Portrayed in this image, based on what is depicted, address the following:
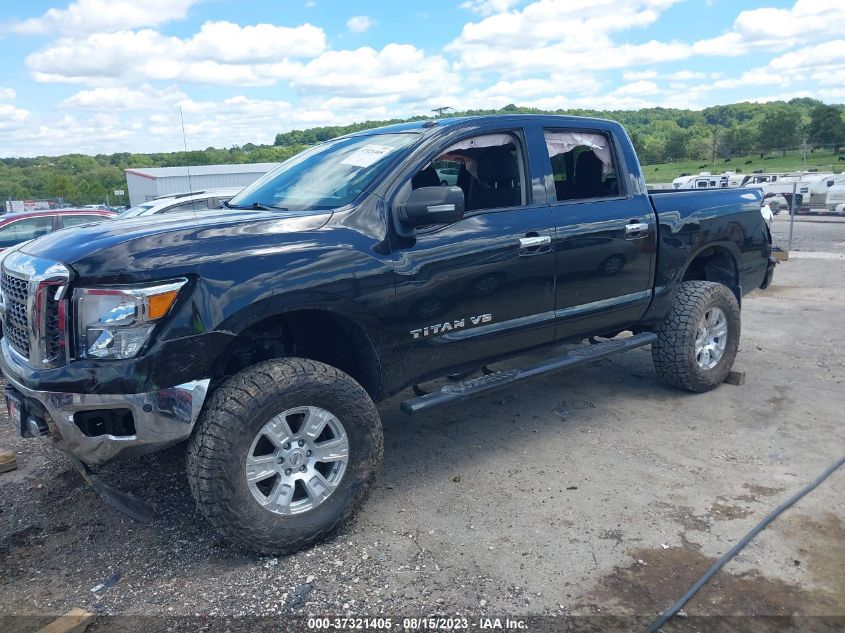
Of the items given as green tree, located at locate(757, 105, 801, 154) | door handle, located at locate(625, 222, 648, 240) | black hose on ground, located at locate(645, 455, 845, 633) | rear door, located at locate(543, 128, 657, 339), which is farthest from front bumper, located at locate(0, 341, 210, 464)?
green tree, located at locate(757, 105, 801, 154)

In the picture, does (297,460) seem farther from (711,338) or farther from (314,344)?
(711,338)

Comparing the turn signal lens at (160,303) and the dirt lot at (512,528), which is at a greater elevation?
the turn signal lens at (160,303)

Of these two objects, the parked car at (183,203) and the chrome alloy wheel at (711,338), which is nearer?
the chrome alloy wheel at (711,338)

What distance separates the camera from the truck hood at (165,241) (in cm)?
297

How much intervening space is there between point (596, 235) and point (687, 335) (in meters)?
1.32

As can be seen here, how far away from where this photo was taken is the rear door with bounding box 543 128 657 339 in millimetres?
4469

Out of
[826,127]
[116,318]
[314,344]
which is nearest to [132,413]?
[116,318]

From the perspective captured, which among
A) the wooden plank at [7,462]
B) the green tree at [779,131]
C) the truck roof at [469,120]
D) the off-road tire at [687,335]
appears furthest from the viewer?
the green tree at [779,131]

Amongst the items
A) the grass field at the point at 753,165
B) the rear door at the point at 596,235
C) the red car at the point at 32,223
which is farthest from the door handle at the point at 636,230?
the grass field at the point at 753,165

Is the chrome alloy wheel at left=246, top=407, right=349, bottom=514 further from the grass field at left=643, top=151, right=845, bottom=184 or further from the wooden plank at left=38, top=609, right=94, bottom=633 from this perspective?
the grass field at left=643, top=151, right=845, bottom=184

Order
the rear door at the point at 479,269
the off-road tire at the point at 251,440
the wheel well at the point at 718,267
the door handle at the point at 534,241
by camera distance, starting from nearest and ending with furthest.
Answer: the off-road tire at the point at 251,440 < the rear door at the point at 479,269 < the door handle at the point at 534,241 < the wheel well at the point at 718,267

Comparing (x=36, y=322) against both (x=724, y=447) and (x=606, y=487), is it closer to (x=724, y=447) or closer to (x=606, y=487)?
(x=606, y=487)

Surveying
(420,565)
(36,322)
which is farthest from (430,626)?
(36,322)

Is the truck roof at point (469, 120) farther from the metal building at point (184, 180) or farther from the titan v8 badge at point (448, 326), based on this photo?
the metal building at point (184, 180)
